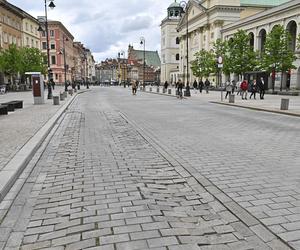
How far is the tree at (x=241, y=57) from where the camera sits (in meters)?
42.1

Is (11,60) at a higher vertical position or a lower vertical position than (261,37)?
lower

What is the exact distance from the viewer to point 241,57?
42.2 meters

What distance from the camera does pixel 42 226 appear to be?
13.5 feet

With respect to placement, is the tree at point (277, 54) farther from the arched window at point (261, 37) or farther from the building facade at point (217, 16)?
the building facade at point (217, 16)

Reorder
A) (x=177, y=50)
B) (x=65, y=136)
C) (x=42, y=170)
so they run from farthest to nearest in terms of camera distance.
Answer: (x=177, y=50) → (x=65, y=136) → (x=42, y=170)

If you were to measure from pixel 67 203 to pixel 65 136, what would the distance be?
616 centimetres

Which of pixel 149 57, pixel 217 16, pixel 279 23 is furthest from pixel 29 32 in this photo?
pixel 149 57

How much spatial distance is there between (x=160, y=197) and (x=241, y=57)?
40.0m

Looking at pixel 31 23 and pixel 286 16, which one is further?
pixel 31 23

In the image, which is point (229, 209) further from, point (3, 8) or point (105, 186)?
point (3, 8)

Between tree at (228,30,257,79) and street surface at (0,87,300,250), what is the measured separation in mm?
34490

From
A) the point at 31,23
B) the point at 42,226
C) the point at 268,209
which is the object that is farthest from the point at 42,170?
the point at 31,23

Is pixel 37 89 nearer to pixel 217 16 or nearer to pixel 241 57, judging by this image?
pixel 241 57

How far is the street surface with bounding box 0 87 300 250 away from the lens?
3771 millimetres
